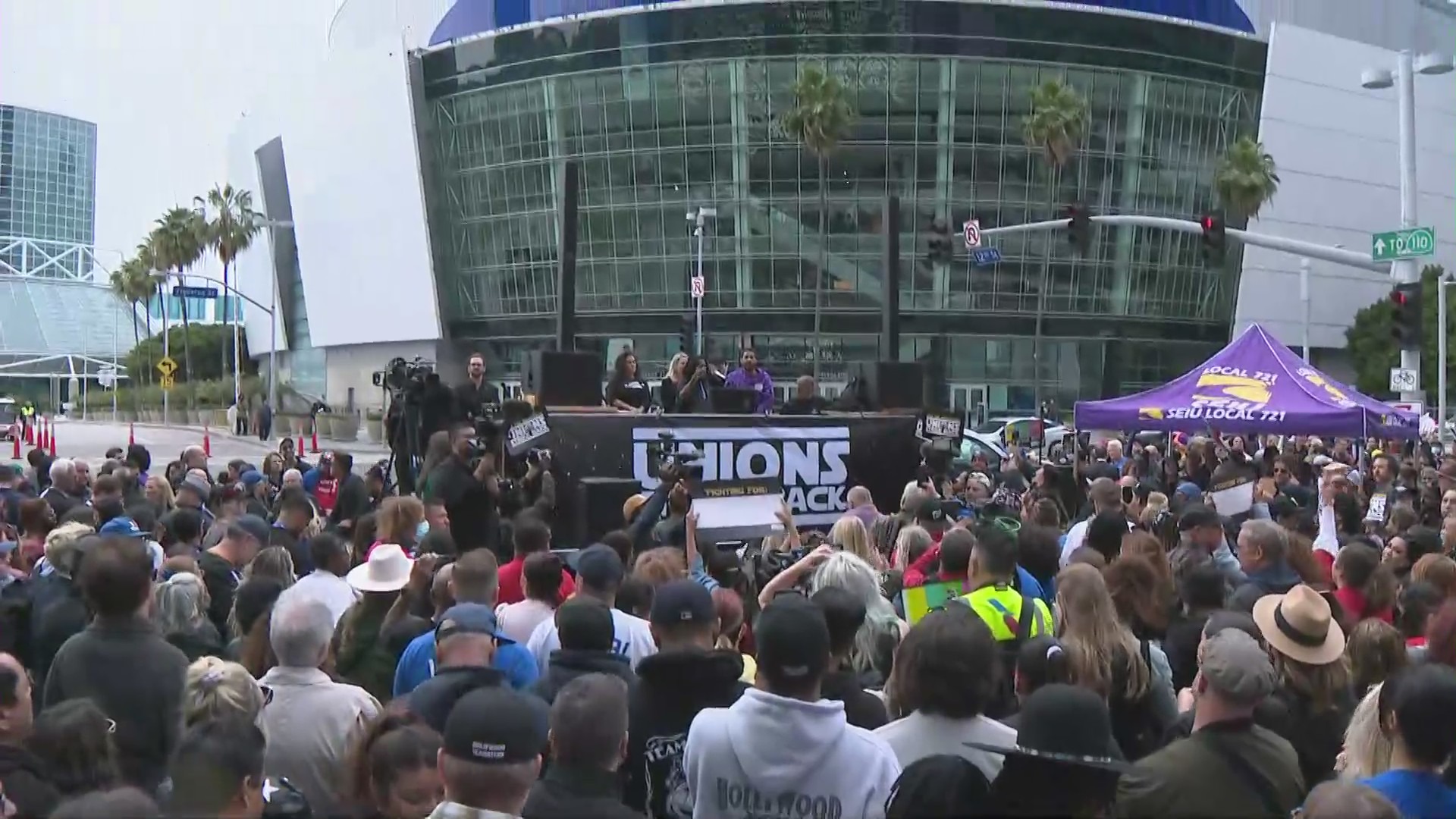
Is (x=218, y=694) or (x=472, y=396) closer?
(x=218, y=694)

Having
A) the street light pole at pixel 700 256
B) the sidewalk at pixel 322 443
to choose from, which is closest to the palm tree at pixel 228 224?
the sidewalk at pixel 322 443

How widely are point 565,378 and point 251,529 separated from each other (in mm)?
5252

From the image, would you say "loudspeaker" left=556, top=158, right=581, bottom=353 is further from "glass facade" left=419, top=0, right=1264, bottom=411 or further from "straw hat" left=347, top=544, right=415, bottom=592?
"glass facade" left=419, top=0, right=1264, bottom=411

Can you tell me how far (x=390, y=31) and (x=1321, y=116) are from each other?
48.9 meters

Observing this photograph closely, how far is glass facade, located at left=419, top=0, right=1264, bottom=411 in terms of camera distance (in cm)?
6100

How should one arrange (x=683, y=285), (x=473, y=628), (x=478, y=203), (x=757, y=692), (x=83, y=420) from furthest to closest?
1. (x=83, y=420)
2. (x=478, y=203)
3. (x=683, y=285)
4. (x=473, y=628)
5. (x=757, y=692)

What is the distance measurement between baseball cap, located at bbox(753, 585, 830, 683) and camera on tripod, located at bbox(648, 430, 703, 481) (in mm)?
5561

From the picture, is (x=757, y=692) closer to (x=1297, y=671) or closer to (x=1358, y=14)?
(x=1297, y=671)

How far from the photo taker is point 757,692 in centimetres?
408

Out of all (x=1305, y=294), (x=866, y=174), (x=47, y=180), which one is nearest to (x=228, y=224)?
(x=866, y=174)

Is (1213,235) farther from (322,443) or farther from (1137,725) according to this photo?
(322,443)

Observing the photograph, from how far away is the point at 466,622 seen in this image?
4891mm

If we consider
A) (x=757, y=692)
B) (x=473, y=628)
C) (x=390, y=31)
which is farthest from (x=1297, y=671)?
(x=390, y=31)

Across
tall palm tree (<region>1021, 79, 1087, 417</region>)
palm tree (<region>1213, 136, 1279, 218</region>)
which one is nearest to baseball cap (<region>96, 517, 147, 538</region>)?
tall palm tree (<region>1021, 79, 1087, 417</region>)
